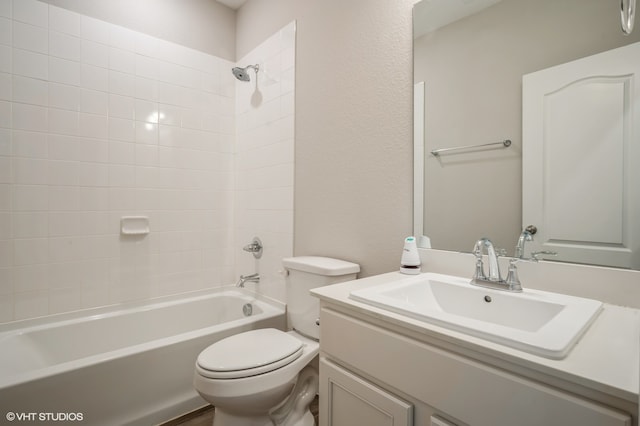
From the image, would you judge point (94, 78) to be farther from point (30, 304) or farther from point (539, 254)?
point (539, 254)

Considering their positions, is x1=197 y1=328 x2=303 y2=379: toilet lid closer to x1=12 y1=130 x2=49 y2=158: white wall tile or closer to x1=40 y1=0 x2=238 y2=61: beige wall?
x1=12 y1=130 x2=49 y2=158: white wall tile

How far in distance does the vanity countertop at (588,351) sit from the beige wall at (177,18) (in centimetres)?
235

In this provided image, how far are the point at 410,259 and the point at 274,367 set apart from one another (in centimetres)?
71

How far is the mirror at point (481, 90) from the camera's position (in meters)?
0.96

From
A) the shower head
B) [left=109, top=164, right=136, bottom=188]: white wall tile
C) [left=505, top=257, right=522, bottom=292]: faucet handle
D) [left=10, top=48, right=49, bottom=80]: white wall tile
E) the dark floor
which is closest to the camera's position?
[left=505, top=257, right=522, bottom=292]: faucet handle

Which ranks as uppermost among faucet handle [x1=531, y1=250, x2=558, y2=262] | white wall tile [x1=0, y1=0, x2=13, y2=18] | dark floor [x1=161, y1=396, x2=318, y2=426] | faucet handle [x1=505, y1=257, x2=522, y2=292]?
white wall tile [x1=0, y1=0, x2=13, y2=18]

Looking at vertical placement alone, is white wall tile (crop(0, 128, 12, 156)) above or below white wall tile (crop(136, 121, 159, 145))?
below

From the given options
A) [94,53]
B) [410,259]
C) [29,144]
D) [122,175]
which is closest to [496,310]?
[410,259]

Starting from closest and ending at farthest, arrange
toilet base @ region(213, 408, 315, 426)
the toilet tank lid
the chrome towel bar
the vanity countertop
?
the vanity countertop → the chrome towel bar → toilet base @ region(213, 408, 315, 426) → the toilet tank lid

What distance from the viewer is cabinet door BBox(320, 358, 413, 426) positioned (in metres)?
0.79

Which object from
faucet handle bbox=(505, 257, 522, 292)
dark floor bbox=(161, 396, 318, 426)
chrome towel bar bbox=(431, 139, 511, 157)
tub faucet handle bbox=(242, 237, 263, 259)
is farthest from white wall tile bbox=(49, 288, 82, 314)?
faucet handle bbox=(505, 257, 522, 292)

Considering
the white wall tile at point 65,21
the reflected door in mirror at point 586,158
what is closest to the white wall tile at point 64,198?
the white wall tile at point 65,21

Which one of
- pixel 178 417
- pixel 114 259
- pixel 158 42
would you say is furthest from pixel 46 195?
pixel 178 417

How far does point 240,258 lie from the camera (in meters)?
2.47
